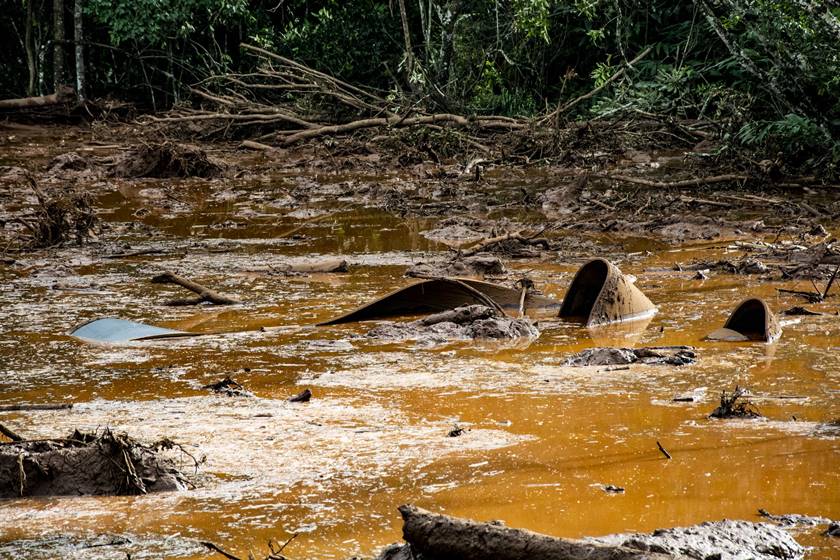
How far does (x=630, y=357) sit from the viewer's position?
4.68 metres

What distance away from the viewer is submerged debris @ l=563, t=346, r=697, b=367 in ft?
15.2

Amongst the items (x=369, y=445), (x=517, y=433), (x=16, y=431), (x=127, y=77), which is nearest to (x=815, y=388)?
(x=517, y=433)

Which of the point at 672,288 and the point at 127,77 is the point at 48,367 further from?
the point at 127,77

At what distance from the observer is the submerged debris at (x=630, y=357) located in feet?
15.2

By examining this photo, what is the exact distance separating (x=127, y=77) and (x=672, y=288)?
15.1 m

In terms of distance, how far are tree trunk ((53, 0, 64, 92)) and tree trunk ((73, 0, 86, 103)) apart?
237 mm

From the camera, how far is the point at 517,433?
3625 mm

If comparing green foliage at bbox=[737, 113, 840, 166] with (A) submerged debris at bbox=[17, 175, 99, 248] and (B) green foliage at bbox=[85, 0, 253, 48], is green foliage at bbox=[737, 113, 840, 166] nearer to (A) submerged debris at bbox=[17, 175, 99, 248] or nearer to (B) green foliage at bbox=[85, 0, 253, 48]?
(A) submerged debris at bbox=[17, 175, 99, 248]

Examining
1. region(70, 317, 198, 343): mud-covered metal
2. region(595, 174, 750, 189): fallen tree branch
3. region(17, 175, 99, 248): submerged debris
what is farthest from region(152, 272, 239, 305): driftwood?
region(595, 174, 750, 189): fallen tree branch

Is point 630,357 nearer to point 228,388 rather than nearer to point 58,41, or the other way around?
point 228,388

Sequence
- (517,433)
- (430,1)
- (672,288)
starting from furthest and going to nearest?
(430,1) < (672,288) < (517,433)

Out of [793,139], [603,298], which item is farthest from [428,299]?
[793,139]

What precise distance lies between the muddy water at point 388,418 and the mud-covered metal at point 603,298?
0.48 ft

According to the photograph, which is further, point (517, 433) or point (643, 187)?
point (643, 187)
